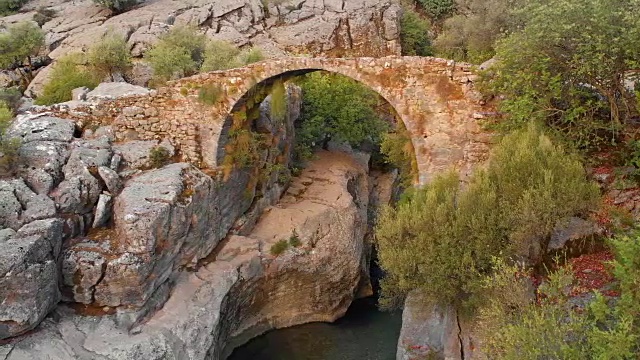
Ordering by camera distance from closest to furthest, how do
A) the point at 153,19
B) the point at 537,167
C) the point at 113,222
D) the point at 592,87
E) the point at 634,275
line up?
the point at 634,275 < the point at 537,167 < the point at 592,87 < the point at 113,222 < the point at 153,19

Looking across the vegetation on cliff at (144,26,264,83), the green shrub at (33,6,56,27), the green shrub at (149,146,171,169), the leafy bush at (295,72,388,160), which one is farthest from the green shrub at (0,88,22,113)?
the green shrub at (33,6,56,27)

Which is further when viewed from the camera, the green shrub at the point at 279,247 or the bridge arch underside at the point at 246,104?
the green shrub at the point at 279,247

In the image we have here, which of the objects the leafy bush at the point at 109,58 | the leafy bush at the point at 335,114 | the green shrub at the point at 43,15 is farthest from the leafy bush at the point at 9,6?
the leafy bush at the point at 335,114

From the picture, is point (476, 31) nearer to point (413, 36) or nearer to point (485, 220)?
point (413, 36)

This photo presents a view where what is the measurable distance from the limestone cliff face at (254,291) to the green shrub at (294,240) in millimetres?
119

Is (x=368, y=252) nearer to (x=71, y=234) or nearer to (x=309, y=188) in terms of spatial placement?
(x=309, y=188)

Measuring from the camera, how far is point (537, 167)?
9531 mm

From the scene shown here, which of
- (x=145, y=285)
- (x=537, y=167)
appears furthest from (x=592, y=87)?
(x=145, y=285)

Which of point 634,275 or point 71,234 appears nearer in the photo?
point 634,275

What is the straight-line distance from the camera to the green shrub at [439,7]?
38.0 metres

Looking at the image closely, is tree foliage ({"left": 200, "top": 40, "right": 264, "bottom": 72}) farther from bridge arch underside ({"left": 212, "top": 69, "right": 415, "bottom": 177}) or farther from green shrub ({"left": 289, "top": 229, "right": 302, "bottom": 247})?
green shrub ({"left": 289, "top": 229, "right": 302, "bottom": 247})

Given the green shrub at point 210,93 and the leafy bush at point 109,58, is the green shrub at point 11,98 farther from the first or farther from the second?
the green shrub at point 210,93

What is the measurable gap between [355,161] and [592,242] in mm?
14083

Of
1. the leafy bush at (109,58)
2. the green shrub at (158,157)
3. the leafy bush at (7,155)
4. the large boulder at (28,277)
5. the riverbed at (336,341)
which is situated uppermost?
the leafy bush at (109,58)
